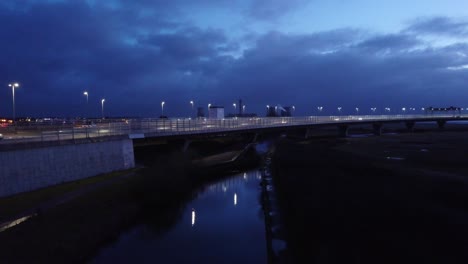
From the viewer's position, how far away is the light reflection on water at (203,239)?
1464 cm

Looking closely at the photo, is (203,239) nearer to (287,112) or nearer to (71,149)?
(71,149)

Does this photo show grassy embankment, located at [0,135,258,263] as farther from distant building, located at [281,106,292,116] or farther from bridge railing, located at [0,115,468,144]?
distant building, located at [281,106,292,116]

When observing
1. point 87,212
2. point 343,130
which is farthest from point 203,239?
point 343,130

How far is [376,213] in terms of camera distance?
1756 cm

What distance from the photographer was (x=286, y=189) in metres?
24.6

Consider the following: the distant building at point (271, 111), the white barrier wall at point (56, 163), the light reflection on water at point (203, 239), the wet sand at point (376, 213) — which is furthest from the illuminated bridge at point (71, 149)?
the distant building at point (271, 111)

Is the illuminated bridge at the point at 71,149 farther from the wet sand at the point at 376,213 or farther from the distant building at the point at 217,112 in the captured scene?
the distant building at the point at 217,112

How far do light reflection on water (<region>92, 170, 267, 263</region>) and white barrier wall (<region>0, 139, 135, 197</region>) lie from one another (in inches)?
295

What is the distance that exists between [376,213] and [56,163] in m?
19.9

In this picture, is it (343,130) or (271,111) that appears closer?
(343,130)

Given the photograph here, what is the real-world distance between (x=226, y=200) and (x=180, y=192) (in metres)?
4.09

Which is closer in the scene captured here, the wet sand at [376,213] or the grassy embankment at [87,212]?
the wet sand at [376,213]

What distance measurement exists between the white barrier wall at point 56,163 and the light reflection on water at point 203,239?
748 cm

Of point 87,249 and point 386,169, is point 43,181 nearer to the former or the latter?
point 87,249
